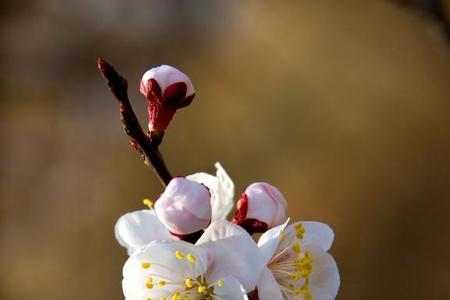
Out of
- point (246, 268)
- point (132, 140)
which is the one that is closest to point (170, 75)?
point (132, 140)

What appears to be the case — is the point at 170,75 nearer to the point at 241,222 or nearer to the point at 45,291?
the point at 241,222

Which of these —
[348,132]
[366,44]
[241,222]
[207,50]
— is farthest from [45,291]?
[241,222]

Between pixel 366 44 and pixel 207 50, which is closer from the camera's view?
pixel 366 44

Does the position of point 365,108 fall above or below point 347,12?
below

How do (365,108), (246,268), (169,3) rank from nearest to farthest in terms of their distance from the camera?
(246,268)
(365,108)
(169,3)

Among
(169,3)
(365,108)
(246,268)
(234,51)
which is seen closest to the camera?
(246,268)

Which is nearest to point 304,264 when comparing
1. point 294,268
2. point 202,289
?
point 294,268

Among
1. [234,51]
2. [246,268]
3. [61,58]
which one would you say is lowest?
[246,268]
